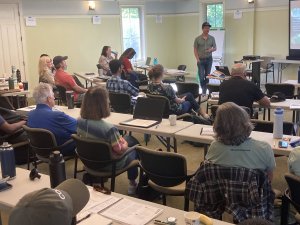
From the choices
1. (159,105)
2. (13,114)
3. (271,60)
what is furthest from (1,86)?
(271,60)

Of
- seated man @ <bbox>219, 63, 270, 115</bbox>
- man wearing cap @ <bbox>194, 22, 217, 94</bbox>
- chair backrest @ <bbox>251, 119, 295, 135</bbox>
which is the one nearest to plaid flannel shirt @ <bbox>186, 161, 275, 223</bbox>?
chair backrest @ <bbox>251, 119, 295, 135</bbox>

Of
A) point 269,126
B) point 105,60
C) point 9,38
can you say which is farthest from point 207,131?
point 9,38

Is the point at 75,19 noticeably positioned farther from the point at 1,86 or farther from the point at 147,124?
the point at 147,124

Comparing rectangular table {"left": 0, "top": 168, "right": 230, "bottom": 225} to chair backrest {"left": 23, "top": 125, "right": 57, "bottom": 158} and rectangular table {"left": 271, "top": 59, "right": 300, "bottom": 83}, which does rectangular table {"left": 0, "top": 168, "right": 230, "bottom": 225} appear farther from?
rectangular table {"left": 271, "top": 59, "right": 300, "bottom": 83}

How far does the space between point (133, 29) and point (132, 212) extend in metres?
10.2

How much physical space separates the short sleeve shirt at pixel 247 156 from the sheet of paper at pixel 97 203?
2.42ft

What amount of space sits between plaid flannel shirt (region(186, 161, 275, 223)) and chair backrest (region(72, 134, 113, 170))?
906 millimetres

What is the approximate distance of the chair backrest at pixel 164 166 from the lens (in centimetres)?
278

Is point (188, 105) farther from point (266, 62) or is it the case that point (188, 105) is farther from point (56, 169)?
point (266, 62)

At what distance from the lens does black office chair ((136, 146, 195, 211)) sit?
9.16 ft

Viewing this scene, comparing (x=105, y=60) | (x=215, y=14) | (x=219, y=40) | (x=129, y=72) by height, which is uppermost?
(x=215, y=14)

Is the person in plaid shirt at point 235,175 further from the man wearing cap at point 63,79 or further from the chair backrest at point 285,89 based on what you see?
the man wearing cap at point 63,79

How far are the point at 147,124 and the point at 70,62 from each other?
275 inches

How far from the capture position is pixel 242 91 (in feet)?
15.5
